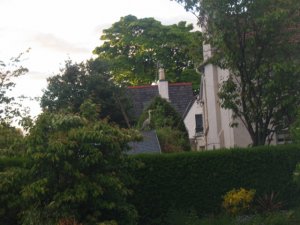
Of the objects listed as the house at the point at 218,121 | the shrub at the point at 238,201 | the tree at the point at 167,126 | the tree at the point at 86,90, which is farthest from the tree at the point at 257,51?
the tree at the point at 86,90

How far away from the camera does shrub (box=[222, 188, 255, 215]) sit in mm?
16797

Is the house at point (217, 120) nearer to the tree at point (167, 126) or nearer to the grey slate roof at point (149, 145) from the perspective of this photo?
the tree at point (167, 126)

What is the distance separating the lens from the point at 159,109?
1180 inches

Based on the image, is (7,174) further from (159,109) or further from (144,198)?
(159,109)

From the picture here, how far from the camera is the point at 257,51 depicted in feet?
66.5

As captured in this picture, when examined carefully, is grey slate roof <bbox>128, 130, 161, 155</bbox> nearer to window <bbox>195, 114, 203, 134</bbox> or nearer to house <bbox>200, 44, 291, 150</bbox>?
house <bbox>200, 44, 291, 150</bbox>

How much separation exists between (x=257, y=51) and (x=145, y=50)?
2949 cm

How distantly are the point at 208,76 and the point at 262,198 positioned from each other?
11589mm

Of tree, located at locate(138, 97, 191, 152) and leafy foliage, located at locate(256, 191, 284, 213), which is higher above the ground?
tree, located at locate(138, 97, 191, 152)

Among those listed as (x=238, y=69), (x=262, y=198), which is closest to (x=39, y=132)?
(x=262, y=198)

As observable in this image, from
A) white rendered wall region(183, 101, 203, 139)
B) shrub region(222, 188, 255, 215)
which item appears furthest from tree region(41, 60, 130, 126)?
shrub region(222, 188, 255, 215)

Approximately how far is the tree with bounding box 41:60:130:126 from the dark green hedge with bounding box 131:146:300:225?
15687mm

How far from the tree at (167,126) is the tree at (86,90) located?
3.19 m

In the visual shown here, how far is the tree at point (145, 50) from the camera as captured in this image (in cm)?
4944
